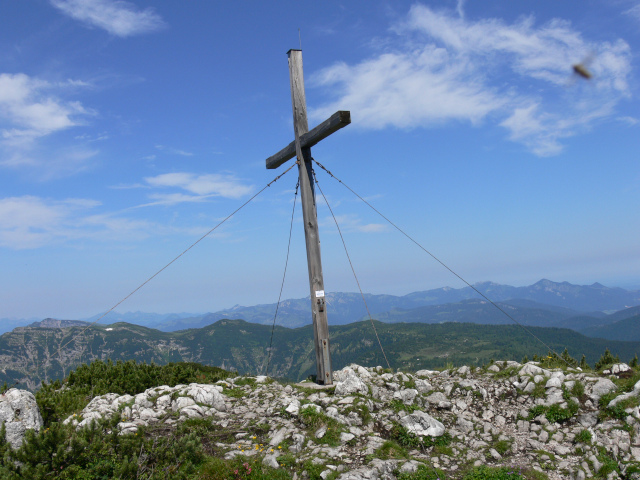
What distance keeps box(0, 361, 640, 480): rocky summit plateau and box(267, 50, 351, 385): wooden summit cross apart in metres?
1.22

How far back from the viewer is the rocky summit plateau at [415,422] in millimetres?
7180

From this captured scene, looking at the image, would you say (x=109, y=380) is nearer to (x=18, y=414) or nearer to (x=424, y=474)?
(x=18, y=414)

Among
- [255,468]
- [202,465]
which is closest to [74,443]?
[202,465]

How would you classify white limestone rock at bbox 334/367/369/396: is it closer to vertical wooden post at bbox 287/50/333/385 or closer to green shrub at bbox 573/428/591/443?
vertical wooden post at bbox 287/50/333/385

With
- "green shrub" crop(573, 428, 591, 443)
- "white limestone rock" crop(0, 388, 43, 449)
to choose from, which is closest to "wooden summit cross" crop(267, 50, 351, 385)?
"green shrub" crop(573, 428, 591, 443)

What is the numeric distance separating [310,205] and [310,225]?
0.61 meters

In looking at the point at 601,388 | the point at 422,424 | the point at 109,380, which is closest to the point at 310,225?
the point at 422,424

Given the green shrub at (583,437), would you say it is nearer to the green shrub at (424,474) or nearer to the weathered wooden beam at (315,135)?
the green shrub at (424,474)

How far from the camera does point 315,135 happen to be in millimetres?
11398

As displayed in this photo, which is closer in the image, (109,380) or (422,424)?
(422,424)

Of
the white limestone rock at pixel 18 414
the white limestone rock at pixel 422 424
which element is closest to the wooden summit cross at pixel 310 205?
the white limestone rock at pixel 422 424

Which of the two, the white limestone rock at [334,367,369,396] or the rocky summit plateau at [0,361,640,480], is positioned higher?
the white limestone rock at [334,367,369,396]

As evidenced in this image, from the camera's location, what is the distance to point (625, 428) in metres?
7.60

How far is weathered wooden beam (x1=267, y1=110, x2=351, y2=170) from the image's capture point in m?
10.5
